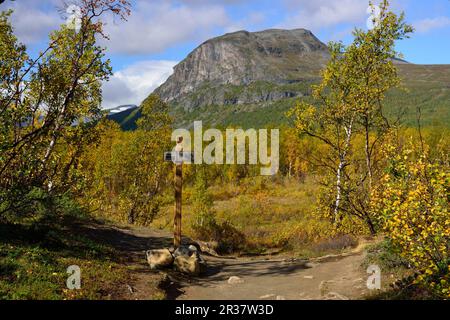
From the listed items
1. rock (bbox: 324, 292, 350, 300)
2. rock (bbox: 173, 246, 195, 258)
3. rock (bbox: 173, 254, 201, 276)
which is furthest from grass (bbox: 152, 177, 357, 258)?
rock (bbox: 324, 292, 350, 300)

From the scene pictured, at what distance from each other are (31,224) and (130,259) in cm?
398

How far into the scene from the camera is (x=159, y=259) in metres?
15.1

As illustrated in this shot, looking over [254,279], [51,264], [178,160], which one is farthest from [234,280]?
[51,264]

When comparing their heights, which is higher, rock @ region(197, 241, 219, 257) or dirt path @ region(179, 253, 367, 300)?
dirt path @ region(179, 253, 367, 300)

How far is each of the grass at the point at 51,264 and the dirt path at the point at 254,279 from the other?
2.48 feet

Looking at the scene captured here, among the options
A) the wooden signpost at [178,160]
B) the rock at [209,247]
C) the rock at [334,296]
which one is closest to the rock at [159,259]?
the wooden signpost at [178,160]

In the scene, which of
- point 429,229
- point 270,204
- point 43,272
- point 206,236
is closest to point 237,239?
point 206,236

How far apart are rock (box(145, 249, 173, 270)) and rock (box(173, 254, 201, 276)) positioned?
0.27 meters

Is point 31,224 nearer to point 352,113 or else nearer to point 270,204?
point 352,113

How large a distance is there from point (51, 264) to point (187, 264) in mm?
4913

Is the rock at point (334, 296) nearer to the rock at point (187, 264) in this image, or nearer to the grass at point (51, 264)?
the rock at point (187, 264)

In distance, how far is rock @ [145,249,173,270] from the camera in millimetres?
14938

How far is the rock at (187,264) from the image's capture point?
14.9m

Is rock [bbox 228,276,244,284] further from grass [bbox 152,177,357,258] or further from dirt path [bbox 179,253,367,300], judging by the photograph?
grass [bbox 152,177,357,258]
